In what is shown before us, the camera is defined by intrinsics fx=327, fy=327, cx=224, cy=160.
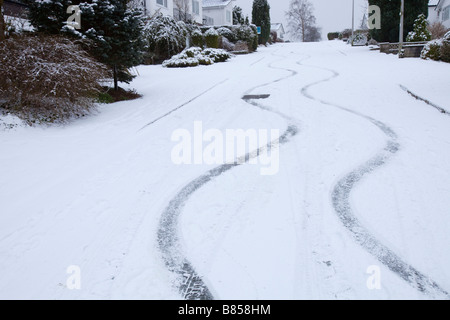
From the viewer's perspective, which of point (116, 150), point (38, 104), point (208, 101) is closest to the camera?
point (116, 150)

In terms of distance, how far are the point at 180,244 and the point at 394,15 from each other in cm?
2498

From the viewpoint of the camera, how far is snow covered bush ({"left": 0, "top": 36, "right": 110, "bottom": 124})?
643 centimetres

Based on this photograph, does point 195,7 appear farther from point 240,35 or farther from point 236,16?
point 236,16

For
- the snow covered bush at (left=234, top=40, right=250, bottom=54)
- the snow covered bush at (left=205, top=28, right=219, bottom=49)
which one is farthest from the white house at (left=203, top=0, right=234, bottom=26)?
the snow covered bush at (left=205, top=28, right=219, bottom=49)

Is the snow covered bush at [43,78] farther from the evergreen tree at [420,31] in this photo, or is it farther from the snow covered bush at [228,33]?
the snow covered bush at [228,33]

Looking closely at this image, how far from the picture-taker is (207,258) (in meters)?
2.79

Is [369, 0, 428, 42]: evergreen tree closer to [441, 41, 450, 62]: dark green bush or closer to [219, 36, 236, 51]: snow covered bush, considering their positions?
[441, 41, 450, 62]: dark green bush

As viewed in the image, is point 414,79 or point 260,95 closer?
point 260,95

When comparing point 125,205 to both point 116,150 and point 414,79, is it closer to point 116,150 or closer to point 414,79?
point 116,150

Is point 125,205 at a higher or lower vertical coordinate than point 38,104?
lower
